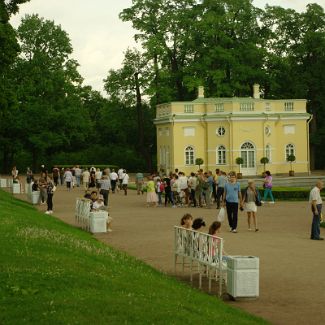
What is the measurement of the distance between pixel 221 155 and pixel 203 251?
4721 cm

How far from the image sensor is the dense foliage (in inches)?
2522

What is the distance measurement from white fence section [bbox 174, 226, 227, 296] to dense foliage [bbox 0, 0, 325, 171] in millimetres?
48795

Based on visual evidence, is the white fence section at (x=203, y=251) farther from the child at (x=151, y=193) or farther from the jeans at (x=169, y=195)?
the jeans at (x=169, y=195)

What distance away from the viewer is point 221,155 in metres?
60.4

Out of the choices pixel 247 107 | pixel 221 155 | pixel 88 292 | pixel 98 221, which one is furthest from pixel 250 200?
pixel 247 107

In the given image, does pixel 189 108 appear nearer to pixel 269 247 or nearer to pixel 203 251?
pixel 269 247

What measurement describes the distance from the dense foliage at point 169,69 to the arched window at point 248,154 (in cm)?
702

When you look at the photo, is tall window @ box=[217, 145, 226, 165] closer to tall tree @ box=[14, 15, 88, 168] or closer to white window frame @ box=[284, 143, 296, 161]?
white window frame @ box=[284, 143, 296, 161]

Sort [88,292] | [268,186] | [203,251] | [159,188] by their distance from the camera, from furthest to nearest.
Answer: [159,188] → [268,186] → [203,251] → [88,292]

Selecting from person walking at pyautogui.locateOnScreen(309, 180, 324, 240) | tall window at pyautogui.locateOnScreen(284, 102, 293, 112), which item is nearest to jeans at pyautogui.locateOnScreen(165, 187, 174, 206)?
person walking at pyautogui.locateOnScreen(309, 180, 324, 240)

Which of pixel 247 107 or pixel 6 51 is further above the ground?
pixel 6 51

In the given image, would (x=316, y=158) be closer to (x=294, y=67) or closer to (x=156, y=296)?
(x=294, y=67)

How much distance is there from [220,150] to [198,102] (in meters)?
4.26

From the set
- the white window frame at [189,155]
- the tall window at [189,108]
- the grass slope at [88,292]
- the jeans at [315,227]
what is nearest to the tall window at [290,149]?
the white window frame at [189,155]
